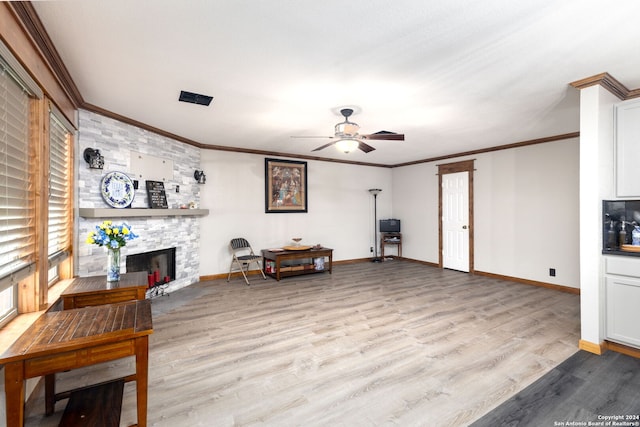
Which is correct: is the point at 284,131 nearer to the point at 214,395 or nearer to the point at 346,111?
the point at 346,111

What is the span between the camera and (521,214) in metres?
5.19

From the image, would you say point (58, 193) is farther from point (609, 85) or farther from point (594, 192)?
point (609, 85)

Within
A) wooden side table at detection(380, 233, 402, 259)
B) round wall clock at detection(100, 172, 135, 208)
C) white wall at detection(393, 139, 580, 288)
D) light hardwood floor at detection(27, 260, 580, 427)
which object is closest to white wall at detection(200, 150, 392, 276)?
wooden side table at detection(380, 233, 402, 259)

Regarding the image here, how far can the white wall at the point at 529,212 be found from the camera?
4.62 metres

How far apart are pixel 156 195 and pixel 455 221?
5.45 m

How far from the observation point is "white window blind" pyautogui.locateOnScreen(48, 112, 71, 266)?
253 centimetres

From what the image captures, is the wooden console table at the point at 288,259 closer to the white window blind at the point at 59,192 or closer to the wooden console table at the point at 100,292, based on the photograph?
the wooden console table at the point at 100,292

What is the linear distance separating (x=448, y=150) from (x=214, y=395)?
5.42 m

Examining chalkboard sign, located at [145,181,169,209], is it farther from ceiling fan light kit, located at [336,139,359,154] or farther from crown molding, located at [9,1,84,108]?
ceiling fan light kit, located at [336,139,359,154]

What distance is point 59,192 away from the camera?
9.10 ft

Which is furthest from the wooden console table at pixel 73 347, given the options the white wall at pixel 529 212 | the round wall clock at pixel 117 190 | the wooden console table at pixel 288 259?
the white wall at pixel 529 212

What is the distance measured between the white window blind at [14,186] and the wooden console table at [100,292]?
1.44ft

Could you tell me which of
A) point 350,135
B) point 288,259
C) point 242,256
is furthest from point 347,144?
point 242,256

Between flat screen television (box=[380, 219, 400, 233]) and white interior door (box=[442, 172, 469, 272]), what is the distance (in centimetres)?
111
